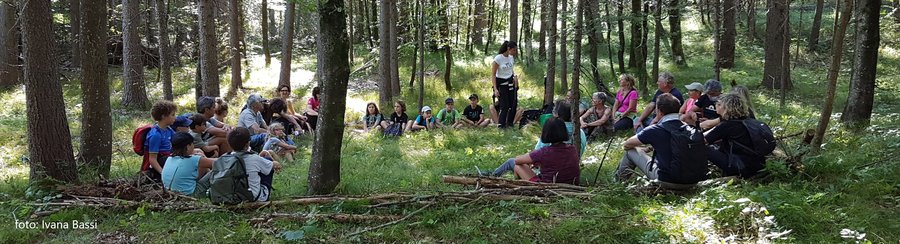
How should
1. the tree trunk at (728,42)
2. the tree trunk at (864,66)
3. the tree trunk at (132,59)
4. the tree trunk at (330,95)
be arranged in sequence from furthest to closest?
the tree trunk at (728,42), the tree trunk at (132,59), the tree trunk at (864,66), the tree trunk at (330,95)

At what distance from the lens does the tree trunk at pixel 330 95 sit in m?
4.99

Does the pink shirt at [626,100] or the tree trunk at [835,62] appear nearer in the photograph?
the tree trunk at [835,62]

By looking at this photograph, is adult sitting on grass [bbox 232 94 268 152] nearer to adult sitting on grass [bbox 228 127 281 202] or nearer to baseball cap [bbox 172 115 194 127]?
baseball cap [bbox 172 115 194 127]

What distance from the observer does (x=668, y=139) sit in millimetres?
5578

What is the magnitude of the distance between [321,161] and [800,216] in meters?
4.05

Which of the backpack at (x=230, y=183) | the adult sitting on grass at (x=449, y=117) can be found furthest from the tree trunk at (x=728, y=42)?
the backpack at (x=230, y=183)

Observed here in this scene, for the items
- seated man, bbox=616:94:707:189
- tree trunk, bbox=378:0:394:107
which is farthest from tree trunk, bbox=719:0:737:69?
seated man, bbox=616:94:707:189

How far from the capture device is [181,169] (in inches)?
234

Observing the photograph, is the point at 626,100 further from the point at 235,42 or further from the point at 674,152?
the point at 235,42

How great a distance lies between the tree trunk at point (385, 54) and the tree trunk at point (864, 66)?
9053mm

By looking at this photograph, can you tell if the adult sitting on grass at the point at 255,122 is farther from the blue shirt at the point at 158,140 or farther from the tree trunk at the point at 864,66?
the tree trunk at the point at 864,66

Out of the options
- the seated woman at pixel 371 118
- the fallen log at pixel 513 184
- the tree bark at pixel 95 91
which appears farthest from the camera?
the seated woman at pixel 371 118

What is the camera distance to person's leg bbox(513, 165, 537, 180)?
6.34 metres

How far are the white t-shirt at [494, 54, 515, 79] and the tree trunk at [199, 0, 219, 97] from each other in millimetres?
6420
